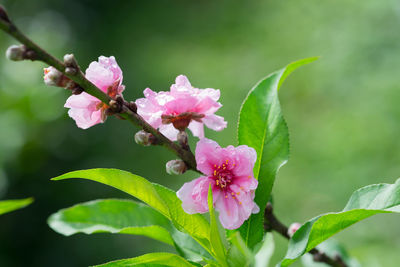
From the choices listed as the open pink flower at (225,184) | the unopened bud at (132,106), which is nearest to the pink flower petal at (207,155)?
the open pink flower at (225,184)

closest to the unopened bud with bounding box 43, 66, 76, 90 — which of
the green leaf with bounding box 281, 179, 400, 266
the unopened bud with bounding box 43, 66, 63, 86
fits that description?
the unopened bud with bounding box 43, 66, 63, 86

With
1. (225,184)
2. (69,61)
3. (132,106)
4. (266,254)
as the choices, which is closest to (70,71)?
Answer: (69,61)

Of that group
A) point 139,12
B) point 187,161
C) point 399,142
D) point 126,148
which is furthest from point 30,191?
point 139,12

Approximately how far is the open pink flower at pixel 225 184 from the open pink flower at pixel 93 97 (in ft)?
0.59

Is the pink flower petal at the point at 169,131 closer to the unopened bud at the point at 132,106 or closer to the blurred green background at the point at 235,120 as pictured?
the unopened bud at the point at 132,106

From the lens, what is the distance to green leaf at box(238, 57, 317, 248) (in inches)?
33.5

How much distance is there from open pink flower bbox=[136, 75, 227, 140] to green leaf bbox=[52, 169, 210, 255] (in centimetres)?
12

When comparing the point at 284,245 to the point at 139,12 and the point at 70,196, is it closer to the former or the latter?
the point at 70,196

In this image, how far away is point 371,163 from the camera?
328cm

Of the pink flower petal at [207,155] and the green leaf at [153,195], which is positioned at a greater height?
the pink flower petal at [207,155]

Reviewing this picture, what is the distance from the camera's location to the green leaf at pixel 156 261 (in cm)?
72

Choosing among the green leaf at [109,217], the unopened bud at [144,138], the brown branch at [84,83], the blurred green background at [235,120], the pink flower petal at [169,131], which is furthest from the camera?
the blurred green background at [235,120]

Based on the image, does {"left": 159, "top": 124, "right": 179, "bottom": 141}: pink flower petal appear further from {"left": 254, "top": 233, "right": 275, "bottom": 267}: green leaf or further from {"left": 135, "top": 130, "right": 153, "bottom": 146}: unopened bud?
{"left": 254, "top": 233, "right": 275, "bottom": 267}: green leaf

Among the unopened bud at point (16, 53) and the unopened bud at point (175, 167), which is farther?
the unopened bud at point (175, 167)
